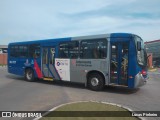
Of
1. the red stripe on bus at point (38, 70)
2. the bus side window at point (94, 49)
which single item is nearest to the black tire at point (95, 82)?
the bus side window at point (94, 49)

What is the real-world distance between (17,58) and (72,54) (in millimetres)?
5689

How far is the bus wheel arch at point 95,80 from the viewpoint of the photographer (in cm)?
1184

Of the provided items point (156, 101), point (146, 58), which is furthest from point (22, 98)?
point (146, 58)

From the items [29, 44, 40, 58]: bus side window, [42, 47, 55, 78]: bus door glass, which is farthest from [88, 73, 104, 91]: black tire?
[29, 44, 40, 58]: bus side window

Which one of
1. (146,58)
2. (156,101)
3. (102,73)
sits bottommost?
(156,101)

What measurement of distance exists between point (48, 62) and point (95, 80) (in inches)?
150

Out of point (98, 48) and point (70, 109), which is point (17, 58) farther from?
point (70, 109)

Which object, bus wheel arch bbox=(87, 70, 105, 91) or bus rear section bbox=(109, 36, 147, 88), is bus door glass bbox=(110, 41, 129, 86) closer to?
bus rear section bbox=(109, 36, 147, 88)

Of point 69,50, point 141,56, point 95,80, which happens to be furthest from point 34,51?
point 141,56

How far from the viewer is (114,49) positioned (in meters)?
11.3

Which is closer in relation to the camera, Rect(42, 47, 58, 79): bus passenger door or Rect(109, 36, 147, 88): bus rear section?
Rect(109, 36, 147, 88): bus rear section

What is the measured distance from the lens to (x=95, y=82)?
39.6ft

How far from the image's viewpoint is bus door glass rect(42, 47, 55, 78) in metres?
14.3

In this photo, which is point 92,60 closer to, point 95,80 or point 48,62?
point 95,80
